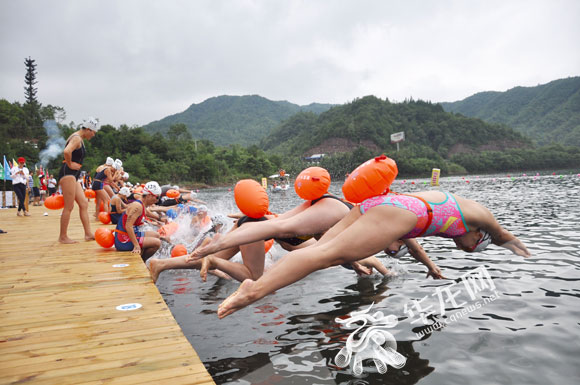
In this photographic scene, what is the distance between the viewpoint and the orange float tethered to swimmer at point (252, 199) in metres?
5.30

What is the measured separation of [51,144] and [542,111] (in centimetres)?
14481

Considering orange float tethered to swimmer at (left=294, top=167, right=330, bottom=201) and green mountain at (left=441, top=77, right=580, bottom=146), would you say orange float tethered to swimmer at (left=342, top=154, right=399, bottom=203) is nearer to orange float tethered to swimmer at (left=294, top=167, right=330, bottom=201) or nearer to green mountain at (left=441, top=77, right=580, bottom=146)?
orange float tethered to swimmer at (left=294, top=167, right=330, bottom=201)

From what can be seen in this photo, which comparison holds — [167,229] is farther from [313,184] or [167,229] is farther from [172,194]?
[313,184]

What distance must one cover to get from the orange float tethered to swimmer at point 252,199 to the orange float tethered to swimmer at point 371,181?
78.4 inches

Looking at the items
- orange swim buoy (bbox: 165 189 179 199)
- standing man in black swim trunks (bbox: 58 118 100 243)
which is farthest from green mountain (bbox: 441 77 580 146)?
standing man in black swim trunks (bbox: 58 118 100 243)

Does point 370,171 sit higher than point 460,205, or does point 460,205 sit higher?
point 370,171

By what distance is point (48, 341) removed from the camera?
3.34 metres

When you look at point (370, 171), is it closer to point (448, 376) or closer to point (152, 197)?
point (448, 376)

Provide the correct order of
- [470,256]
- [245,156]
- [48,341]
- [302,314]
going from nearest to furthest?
[48,341], [302,314], [470,256], [245,156]

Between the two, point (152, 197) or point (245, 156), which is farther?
point (245, 156)

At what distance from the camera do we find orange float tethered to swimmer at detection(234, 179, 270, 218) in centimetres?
530

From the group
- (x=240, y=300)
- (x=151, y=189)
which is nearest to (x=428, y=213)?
(x=240, y=300)

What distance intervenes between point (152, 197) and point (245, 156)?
338ft

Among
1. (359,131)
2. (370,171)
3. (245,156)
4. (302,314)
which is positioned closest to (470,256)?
(302,314)
